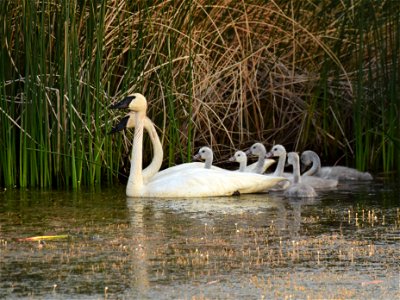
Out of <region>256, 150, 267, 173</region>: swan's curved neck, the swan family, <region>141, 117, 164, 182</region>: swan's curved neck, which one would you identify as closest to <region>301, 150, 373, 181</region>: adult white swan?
the swan family

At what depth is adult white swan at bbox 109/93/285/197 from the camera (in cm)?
1032

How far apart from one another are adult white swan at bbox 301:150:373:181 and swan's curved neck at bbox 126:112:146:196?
197 cm

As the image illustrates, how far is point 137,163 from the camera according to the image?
415 inches

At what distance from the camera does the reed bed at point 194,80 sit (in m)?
10.6

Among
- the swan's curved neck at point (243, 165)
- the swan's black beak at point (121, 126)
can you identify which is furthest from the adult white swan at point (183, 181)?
the swan's curved neck at point (243, 165)

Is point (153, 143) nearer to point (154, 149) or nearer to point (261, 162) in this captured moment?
point (154, 149)

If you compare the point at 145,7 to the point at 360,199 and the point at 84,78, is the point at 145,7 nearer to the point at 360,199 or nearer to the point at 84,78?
the point at 84,78

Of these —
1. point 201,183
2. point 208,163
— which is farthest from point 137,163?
point 208,163

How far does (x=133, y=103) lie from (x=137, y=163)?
535mm

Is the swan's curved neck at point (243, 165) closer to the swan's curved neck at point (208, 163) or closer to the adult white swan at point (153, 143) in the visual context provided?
the swan's curved neck at point (208, 163)

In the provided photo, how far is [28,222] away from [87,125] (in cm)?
210

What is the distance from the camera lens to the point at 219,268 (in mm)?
6801

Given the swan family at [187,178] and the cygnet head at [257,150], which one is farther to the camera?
the cygnet head at [257,150]

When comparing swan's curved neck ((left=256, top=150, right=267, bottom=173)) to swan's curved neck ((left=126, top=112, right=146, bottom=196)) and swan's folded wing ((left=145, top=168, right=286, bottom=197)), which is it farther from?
swan's curved neck ((left=126, top=112, right=146, bottom=196))
